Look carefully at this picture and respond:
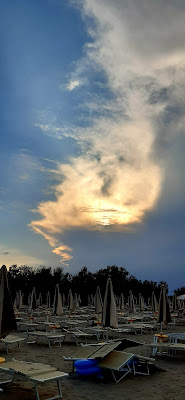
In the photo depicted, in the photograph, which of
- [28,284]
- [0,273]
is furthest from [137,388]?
[28,284]

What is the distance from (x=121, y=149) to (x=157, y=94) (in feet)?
12.6

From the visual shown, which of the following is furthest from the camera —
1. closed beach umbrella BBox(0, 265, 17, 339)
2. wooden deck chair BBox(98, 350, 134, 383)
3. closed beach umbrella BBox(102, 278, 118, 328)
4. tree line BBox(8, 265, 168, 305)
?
tree line BBox(8, 265, 168, 305)

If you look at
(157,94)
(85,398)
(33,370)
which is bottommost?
(85,398)

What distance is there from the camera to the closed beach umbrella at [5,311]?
737 centimetres

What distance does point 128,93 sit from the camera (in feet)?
59.3

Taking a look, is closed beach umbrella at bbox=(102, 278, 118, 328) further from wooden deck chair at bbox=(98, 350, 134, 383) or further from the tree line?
the tree line

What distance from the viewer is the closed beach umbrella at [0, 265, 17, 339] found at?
7.37m

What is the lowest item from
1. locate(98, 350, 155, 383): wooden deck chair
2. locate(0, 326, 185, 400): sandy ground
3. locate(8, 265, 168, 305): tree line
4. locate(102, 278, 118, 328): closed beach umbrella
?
locate(0, 326, 185, 400): sandy ground

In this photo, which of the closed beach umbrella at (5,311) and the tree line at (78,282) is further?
the tree line at (78,282)

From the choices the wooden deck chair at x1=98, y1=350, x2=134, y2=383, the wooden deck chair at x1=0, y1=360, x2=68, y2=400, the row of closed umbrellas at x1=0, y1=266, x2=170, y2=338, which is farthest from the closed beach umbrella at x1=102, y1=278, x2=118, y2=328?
the wooden deck chair at x1=0, y1=360, x2=68, y2=400

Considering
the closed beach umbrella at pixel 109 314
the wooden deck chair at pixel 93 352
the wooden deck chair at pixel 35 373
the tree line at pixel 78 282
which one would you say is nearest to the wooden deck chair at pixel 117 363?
the wooden deck chair at pixel 93 352

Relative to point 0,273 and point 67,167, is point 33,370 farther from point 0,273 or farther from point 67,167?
point 67,167

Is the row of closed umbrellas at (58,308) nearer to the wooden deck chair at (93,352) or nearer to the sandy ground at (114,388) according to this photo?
the sandy ground at (114,388)

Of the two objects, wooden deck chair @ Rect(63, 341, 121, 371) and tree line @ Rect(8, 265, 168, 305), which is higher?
tree line @ Rect(8, 265, 168, 305)
